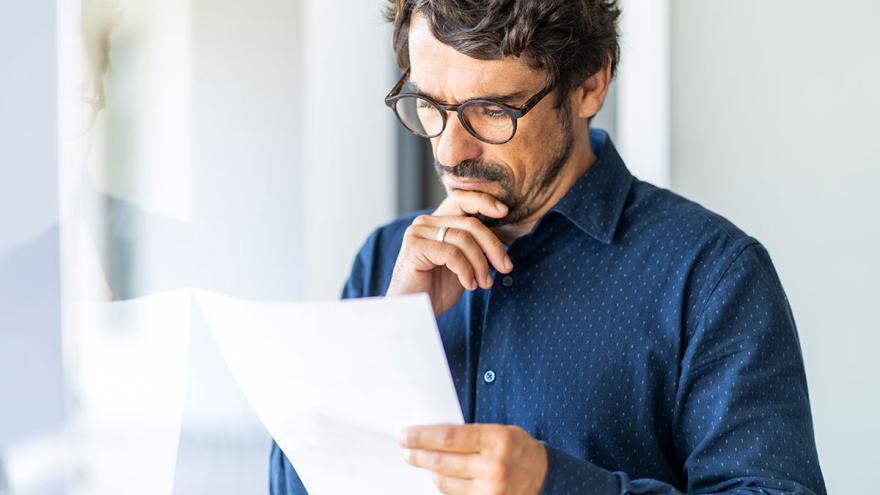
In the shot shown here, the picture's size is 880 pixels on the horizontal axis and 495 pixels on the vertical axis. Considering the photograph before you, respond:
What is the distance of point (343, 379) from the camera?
2.99 ft

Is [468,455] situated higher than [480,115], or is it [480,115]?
[480,115]

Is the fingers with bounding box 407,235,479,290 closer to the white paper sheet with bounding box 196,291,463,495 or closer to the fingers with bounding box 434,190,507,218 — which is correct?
the fingers with bounding box 434,190,507,218

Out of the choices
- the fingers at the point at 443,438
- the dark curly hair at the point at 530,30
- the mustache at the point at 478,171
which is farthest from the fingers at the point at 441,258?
the fingers at the point at 443,438

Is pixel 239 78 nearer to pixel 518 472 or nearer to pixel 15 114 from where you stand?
pixel 15 114

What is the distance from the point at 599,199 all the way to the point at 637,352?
0.77ft

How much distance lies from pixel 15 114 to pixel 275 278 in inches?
45.4

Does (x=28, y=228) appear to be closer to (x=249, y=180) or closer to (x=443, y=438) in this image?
(x=443, y=438)

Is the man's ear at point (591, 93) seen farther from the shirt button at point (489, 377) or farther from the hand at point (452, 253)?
the shirt button at point (489, 377)

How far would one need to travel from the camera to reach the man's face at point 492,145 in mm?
1237

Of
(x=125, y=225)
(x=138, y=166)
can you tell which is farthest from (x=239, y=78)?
A: (x=125, y=225)

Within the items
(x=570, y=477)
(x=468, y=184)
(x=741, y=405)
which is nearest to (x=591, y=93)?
(x=468, y=184)

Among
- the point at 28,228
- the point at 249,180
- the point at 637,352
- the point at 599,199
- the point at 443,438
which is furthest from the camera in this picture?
the point at 249,180

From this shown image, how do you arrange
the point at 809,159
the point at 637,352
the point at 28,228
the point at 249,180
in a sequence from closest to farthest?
1. the point at 28,228
2. the point at 637,352
3. the point at 809,159
4. the point at 249,180

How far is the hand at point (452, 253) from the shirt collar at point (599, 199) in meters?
0.11
